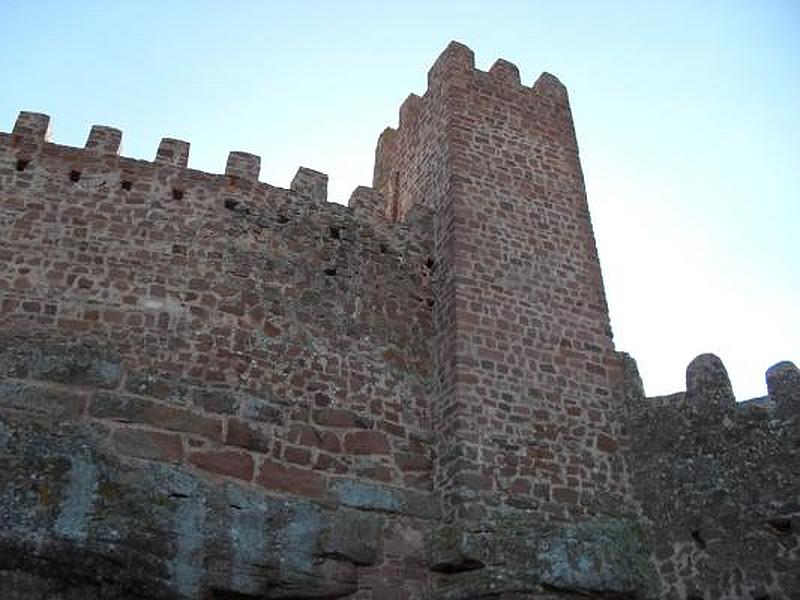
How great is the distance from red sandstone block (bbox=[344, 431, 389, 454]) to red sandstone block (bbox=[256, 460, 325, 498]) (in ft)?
1.68

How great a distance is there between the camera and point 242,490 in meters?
7.75

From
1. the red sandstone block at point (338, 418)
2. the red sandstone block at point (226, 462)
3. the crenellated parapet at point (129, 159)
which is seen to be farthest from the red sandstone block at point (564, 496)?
the crenellated parapet at point (129, 159)

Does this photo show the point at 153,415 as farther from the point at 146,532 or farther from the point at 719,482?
the point at 719,482

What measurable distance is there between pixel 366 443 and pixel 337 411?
0.48 metres

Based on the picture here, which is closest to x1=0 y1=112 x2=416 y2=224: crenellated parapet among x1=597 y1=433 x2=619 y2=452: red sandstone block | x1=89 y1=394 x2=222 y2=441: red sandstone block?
x1=89 y1=394 x2=222 y2=441: red sandstone block

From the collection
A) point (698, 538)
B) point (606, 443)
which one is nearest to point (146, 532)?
point (606, 443)

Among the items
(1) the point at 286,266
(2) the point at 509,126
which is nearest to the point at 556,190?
(2) the point at 509,126

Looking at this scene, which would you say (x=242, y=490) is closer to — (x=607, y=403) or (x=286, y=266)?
(x=286, y=266)

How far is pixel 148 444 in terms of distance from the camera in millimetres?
7672

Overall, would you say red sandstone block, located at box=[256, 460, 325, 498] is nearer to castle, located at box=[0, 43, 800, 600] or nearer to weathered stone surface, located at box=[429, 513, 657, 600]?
castle, located at box=[0, 43, 800, 600]

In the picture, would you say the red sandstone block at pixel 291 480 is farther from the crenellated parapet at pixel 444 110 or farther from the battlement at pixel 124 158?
the crenellated parapet at pixel 444 110

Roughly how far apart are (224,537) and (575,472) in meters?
3.94

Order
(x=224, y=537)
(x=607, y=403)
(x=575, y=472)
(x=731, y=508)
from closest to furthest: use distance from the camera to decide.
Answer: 1. (x=224, y=537)
2. (x=731, y=508)
3. (x=575, y=472)
4. (x=607, y=403)

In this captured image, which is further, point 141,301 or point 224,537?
point 141,301
